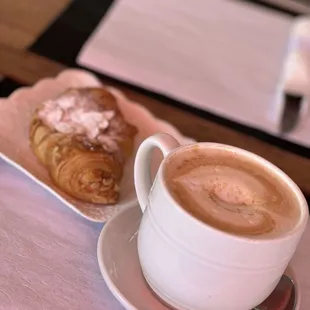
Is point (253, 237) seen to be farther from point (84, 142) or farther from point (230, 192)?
point (84, 142)

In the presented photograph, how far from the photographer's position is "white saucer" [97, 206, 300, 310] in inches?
18.3

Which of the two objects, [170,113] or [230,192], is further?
[170,113]

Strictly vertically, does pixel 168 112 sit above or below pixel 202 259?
below

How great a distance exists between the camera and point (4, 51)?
→ 766mm

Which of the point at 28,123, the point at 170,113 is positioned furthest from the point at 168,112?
the point at 28,123

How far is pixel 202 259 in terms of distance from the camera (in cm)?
42

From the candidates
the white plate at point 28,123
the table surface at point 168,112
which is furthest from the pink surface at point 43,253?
the table surface at point 168,112

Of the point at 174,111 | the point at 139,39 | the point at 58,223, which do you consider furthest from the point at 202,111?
the point at 58,223

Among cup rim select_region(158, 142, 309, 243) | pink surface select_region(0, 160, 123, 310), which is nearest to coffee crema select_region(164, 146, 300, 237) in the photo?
cup rim select_region(158, 142, 309, 243)

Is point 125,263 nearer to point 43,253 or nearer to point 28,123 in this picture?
point 43,253

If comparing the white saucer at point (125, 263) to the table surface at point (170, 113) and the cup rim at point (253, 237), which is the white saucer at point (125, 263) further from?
the table surface at point (170, 113)

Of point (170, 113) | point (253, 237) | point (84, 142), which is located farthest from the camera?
point (170, 113)

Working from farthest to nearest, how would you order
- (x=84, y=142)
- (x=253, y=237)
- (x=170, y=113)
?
1. (x=170, y=113)
2. (x=84, y=142)
3. (x=253, y=237)

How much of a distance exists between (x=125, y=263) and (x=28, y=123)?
19 centimetres
